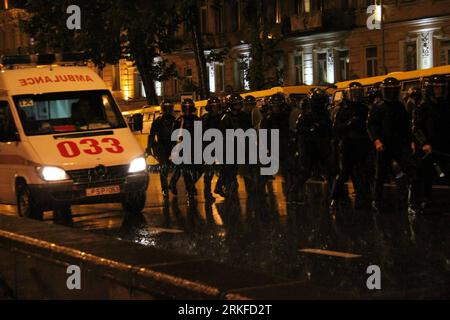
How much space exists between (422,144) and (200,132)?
543 centimetres

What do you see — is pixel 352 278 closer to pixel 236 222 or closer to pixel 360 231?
pixel 360 231

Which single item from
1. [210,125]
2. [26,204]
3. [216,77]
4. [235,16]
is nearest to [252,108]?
[210,125]

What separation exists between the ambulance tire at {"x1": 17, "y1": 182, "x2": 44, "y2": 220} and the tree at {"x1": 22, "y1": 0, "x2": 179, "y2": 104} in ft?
89.1

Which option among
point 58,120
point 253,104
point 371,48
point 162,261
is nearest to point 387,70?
point 371,48

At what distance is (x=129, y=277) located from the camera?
7.03m

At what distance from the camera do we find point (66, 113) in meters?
15.9

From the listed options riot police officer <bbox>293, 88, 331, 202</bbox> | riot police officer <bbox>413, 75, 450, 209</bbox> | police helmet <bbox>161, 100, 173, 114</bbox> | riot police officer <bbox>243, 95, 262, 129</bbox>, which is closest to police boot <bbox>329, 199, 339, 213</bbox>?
riot police officer <bbox>293, 88, 331, 202</bbox>

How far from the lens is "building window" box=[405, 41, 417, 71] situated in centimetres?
4184

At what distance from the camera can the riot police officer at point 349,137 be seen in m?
15.2

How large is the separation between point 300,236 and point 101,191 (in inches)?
156

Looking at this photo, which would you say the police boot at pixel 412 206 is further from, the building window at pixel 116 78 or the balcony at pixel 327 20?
the building window at pixel 116 78

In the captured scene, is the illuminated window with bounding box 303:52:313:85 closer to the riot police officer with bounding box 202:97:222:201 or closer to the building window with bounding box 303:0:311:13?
the building window with bounding box 303:0:311:13

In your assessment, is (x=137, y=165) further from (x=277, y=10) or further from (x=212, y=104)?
(x=277, y=10)

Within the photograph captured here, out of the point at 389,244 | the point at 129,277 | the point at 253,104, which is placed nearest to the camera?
the point at 129,277
